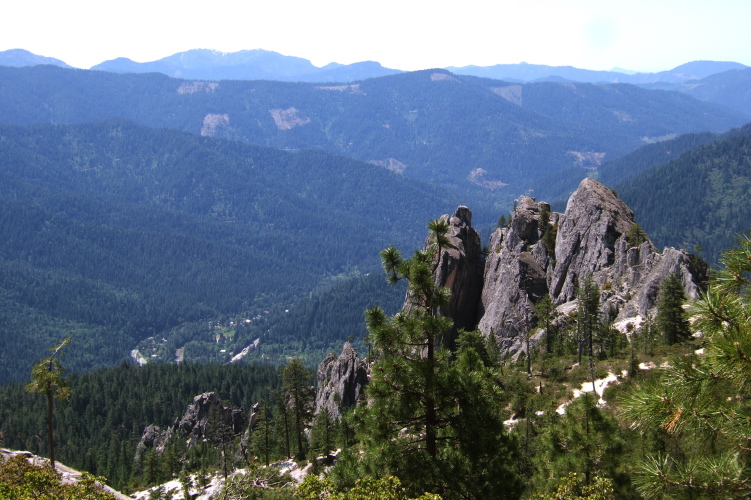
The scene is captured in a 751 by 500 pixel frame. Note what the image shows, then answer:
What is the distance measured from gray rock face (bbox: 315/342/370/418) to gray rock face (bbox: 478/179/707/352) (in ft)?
74.7

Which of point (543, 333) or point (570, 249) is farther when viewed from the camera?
point (570, 249)

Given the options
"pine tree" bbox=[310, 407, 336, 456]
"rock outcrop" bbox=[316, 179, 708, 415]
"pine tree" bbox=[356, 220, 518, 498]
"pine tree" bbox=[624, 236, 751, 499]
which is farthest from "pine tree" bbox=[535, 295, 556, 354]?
"pine tree" bbox=[624, 236, 751, 499]

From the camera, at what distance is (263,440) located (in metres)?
87.9

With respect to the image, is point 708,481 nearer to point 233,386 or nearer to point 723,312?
point 723,312

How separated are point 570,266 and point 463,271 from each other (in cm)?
1819

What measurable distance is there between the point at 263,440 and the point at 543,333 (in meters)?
45.4

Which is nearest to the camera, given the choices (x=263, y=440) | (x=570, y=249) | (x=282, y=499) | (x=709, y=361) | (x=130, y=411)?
(x=709, y=361)

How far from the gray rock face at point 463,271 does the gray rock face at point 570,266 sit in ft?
8.25

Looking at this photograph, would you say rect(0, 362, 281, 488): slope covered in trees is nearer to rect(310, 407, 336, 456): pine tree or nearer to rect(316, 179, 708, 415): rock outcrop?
rect(316, 179, 708, 415): rock outcrop

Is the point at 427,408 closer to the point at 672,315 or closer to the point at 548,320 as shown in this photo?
the point at 672,315

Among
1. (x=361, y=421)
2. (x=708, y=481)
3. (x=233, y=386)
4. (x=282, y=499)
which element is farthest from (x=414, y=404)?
(x=233, y=386)

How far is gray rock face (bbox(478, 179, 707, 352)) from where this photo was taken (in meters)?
90.9

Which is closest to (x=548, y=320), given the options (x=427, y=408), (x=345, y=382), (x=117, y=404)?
(x=345, y=382)

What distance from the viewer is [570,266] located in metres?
101
